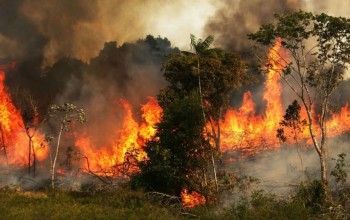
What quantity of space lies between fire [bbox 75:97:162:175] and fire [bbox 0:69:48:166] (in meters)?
5.84

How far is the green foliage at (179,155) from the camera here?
28234 millimetres

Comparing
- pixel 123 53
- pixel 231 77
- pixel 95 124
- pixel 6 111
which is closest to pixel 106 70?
pixel 123 53

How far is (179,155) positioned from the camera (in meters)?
28.6

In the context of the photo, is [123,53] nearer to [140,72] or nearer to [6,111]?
[140,72]

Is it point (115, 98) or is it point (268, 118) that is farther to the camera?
point (115, 98)

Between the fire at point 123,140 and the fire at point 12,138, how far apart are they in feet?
19.2

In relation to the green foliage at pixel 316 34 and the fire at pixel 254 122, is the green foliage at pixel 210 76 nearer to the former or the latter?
the green foliage at pixel 316 34

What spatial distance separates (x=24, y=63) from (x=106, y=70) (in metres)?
14.0

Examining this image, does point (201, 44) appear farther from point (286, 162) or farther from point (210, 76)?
point (286, 162)

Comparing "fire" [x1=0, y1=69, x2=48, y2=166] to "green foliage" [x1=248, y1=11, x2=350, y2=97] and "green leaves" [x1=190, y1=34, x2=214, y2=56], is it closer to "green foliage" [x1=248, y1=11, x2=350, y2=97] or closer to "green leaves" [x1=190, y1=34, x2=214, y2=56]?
"green leaves" [x1=190, y1=34, x2=214, y2=56]

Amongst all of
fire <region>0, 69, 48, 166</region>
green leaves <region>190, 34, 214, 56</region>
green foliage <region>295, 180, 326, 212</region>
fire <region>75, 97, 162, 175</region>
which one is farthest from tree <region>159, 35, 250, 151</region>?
fire <region>0, 69, 48, 166</region>

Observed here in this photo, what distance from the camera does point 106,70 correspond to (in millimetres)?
73000

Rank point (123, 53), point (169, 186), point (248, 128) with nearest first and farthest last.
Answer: point (169, 186) < point (248, 128) < point (123, 53)

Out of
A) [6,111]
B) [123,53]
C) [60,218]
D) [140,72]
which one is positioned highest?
[123,53]
